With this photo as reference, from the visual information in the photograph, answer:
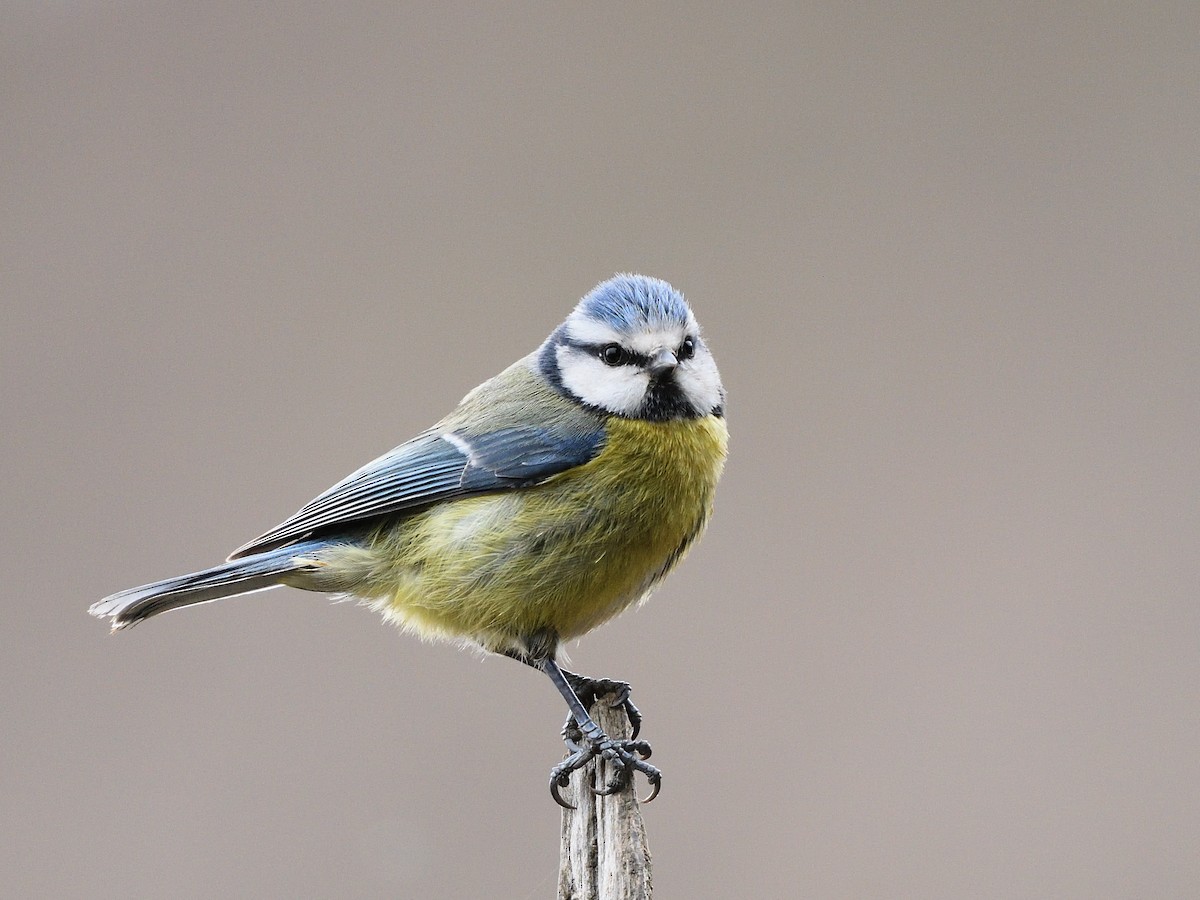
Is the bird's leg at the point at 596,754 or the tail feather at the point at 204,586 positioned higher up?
the tail feather at the point at 204,586

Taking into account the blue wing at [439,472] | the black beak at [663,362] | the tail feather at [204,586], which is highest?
the black beak at [663,362]

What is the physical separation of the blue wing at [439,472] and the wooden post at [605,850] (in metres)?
0.44

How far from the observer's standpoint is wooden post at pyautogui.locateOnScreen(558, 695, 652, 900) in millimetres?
1250

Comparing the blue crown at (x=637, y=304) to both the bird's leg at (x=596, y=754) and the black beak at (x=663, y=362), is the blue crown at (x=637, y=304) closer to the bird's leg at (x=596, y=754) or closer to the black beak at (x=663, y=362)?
the black beak at (x=663, y=362)

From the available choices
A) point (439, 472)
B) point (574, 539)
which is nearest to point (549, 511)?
point (574, 539)

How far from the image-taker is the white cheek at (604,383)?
1578 mm

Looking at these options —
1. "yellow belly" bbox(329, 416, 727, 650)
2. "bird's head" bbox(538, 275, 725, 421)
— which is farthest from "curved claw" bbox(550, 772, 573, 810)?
"bird's head" bbox(538, 275, 725, 421)

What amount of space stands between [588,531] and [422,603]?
0.96ft

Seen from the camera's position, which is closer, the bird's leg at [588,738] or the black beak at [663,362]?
the bird's leg at [588,738]

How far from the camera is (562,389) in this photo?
1.67m

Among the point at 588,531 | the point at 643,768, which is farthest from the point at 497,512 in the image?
the point at 643,768

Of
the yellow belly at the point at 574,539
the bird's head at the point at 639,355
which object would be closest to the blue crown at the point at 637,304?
the bird's head at the point at 639,355

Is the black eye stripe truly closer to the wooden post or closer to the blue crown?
the blue crown

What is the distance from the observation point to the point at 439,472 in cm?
165
